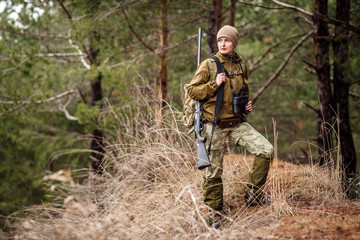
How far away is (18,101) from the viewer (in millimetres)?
8766

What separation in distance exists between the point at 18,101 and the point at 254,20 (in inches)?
263

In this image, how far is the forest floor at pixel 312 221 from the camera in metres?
2.53

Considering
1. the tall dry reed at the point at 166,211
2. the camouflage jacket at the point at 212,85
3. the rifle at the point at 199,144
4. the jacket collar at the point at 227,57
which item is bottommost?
the tall dry reed at the point at 166,211

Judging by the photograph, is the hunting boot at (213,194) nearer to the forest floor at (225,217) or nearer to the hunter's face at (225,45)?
the forest floor at (225,217)

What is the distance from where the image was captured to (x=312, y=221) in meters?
2.83

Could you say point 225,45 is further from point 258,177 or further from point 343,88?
point 343,88

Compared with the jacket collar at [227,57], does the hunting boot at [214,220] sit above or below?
below

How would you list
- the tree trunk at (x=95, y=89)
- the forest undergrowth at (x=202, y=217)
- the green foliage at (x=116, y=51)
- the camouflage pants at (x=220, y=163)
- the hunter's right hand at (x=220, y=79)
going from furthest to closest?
the tree trunk at (x=95, y=89) < the green foliage at (x=116, y=51) < the camouflage pants at (x=220, y=163) < the hunter's right hand at (x=220, y=79) < the forest undergrowth at (x=202, y=217)

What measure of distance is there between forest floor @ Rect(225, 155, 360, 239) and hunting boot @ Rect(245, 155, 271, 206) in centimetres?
11

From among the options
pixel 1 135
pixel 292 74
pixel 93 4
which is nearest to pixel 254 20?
pixel 292 74

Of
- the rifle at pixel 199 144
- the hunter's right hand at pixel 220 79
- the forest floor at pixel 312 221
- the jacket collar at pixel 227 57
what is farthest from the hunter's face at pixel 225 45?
the forest floor at pixel 312 221

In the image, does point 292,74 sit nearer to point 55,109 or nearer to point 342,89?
point 342,89

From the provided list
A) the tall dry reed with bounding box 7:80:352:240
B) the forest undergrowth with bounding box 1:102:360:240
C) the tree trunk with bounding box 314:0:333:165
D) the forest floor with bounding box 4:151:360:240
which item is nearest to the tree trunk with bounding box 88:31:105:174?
the tall dry reed with bounding box 7:80:352:240

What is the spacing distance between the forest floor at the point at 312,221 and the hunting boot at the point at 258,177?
113 millimetres
